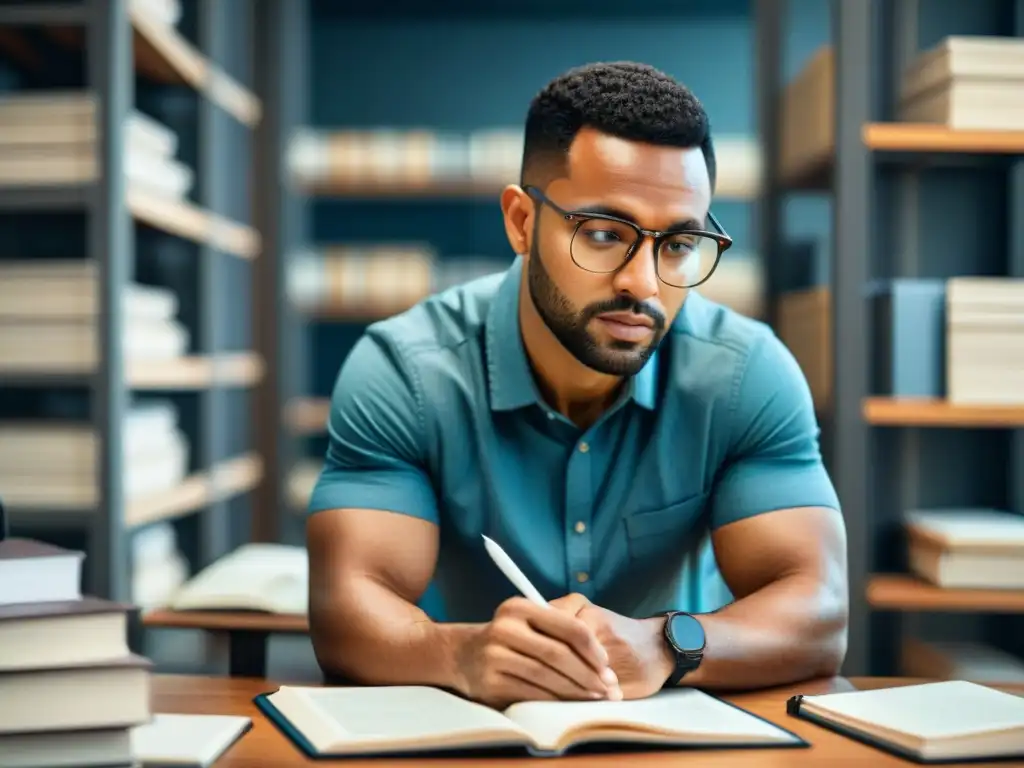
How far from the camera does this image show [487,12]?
428cm

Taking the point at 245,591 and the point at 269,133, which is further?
the point at 269,133

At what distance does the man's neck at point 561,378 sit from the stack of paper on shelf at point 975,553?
3.94 feet

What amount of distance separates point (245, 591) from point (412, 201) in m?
2.99

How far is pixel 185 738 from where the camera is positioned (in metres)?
0.94

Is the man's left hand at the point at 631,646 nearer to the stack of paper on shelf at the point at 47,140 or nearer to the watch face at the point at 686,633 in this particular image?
the watch face at the point at 686,633

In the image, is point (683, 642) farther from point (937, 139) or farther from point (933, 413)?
point (937, 139)

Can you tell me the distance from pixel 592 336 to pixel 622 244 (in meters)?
0.11

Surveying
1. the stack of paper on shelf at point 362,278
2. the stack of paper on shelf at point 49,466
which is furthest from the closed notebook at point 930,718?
the stack of paper on shelf at point 362,278

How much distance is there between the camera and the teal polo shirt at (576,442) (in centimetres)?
142

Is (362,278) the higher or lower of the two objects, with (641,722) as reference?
higher

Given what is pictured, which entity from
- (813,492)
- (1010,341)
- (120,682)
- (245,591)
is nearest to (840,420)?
(1010,341)

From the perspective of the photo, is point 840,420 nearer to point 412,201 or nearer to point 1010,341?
point 1010,341

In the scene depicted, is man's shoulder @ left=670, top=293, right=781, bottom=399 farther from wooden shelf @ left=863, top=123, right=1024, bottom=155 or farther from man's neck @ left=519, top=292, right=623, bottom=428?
wooden shelf @ left=863, top=123, right=1024, bottom=155

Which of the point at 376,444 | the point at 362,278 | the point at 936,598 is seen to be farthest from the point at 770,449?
the point at 362,278
